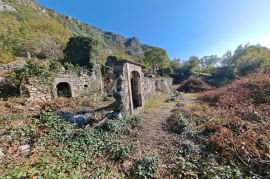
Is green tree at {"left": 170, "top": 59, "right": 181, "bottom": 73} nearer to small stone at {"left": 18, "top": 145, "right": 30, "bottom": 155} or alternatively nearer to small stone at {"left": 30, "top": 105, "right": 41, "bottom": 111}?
small stone at {"left": 30, "top": 105, "right": 41, "bottom": 111}

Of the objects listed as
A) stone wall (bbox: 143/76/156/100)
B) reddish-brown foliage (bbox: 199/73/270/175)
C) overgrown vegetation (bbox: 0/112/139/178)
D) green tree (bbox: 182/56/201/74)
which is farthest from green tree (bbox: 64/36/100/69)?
green tree (bbox: 182/56/201/74)

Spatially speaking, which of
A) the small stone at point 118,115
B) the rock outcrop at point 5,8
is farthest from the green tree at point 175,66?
the rock outcrop at point 5,8

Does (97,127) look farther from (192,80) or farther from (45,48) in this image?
(192,80)

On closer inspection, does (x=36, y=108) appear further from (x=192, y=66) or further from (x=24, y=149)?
(x=192, y=66)

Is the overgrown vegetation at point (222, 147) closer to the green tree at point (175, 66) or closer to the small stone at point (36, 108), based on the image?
the small stone at point (36, 108)

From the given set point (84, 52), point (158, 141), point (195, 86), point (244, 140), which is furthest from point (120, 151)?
point (195, 86)

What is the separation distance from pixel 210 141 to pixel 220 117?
8.95 feet

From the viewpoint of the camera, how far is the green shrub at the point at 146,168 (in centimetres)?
368

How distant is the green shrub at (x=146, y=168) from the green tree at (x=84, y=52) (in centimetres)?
1084

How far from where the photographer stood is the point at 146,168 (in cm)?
384

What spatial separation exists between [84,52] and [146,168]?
1213cm

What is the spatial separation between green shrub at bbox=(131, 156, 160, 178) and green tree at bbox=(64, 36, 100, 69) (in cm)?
1084

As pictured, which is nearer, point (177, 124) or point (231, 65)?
point (177, 124)

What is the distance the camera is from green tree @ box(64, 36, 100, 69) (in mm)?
13227
